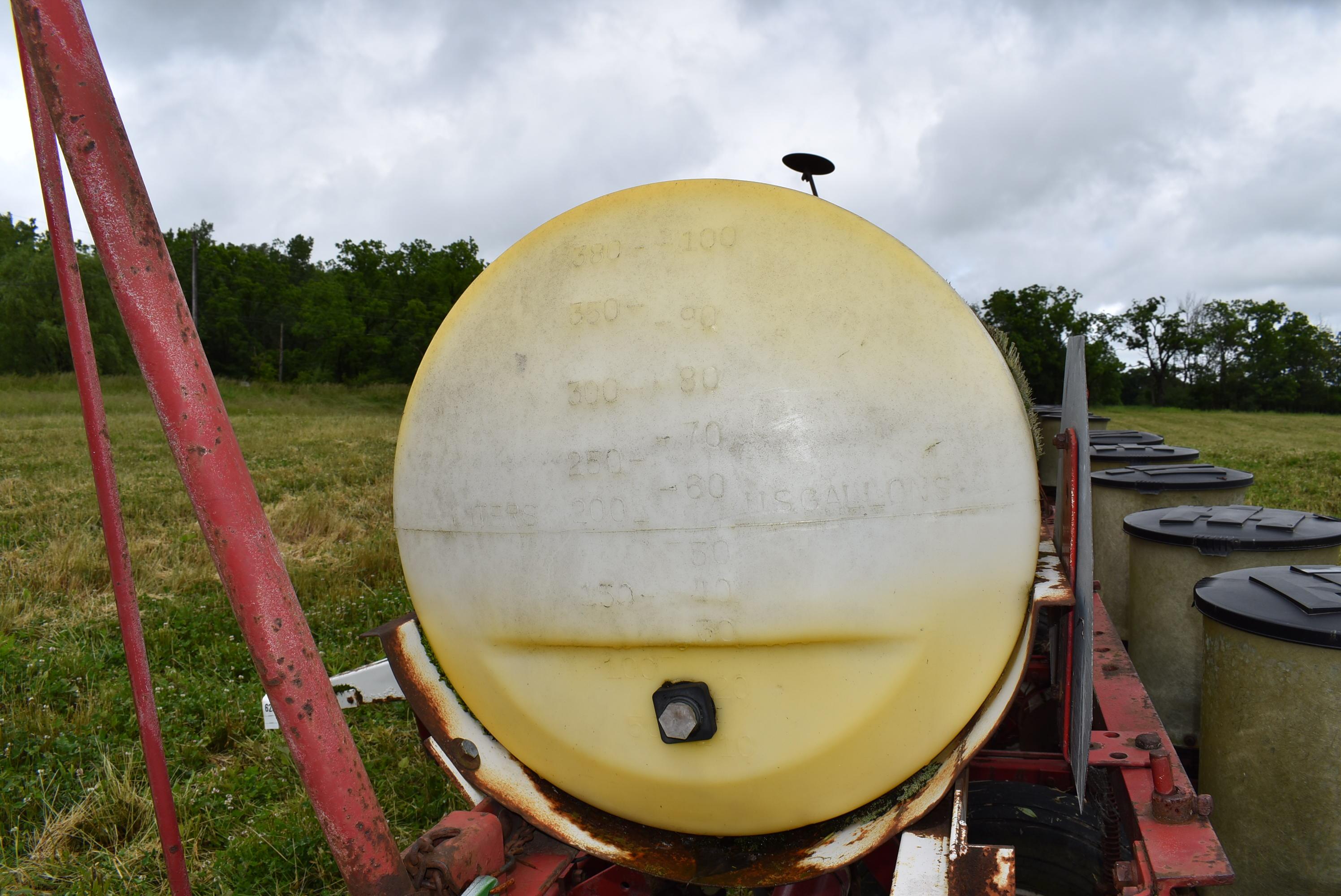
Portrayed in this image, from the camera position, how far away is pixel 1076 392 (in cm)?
217

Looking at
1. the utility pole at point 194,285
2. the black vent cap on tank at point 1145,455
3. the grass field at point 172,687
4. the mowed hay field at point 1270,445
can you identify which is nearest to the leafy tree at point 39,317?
the utility pole at point 194,285

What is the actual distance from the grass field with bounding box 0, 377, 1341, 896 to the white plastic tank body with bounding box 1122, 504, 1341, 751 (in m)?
2.77

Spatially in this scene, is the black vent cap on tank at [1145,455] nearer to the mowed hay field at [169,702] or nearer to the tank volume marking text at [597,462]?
the mowed hay field at [169,702]

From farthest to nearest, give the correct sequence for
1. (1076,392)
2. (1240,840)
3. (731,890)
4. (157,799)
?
(731,890), (1240,840), (1076,392), (157,799)

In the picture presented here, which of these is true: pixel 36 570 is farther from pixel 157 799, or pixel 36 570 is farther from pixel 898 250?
pixel 898 250

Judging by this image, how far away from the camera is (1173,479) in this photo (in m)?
4.28

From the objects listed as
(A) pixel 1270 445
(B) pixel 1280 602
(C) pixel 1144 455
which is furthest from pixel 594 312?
(A) pixel 1270 445

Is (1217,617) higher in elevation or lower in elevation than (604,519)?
lower

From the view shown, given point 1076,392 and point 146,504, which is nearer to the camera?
point 1076,392

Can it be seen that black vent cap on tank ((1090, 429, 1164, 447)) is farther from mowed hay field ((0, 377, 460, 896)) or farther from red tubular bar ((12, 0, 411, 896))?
red tubular bar ((12, 0, 411, 896))

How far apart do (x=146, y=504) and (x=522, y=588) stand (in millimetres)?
7914

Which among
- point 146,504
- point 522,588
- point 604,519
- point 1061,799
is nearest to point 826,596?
point 604,519

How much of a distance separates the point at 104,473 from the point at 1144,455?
5.53 metres

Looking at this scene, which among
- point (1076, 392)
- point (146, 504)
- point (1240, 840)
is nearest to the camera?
point (1076, 392)
